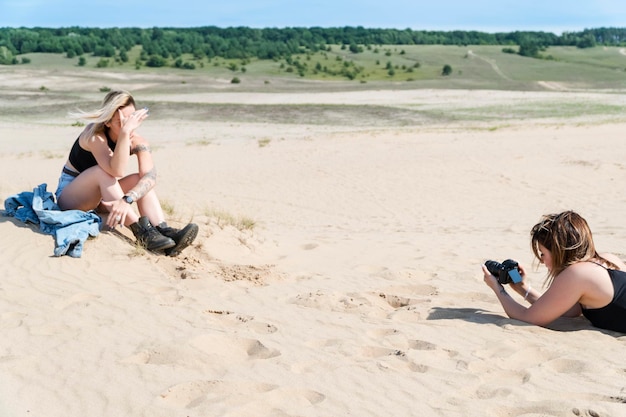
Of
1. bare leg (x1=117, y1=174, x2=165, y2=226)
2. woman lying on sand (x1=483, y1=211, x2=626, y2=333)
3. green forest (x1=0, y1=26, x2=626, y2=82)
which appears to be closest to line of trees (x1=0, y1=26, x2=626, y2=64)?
green forest (x1=0, y1=26, x2=626, y2=82)

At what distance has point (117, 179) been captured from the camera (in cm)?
746

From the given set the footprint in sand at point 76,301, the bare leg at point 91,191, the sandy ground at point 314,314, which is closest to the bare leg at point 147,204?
the bare leg at point 91,191

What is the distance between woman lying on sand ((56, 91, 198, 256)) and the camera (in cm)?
694

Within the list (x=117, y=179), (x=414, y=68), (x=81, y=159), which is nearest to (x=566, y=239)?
(x=117, y=179)

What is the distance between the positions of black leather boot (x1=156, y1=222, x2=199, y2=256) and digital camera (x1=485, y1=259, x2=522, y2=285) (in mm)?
2846

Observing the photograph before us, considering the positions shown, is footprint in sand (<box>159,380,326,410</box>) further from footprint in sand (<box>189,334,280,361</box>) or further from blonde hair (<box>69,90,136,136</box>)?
blonde hair (<box>69,90,136,136</box>)

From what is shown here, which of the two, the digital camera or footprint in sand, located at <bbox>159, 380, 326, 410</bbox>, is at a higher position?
the digital camera

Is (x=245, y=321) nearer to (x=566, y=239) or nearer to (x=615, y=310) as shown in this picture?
(x=566, y=239)

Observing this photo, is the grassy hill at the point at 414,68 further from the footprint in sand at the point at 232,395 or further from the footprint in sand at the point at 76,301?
the footprint in sand at the point at 232,395

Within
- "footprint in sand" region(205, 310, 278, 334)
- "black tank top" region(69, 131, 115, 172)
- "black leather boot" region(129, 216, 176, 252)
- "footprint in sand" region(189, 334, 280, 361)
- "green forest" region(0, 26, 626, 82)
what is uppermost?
"green forest" region(0, 26, 626, 82)

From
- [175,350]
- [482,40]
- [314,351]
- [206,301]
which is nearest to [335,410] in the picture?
[314,351]

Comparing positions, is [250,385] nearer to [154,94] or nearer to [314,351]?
[314,351]

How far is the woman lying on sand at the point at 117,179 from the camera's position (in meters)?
6.94

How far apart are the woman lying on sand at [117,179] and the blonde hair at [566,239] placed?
3.33 metres
